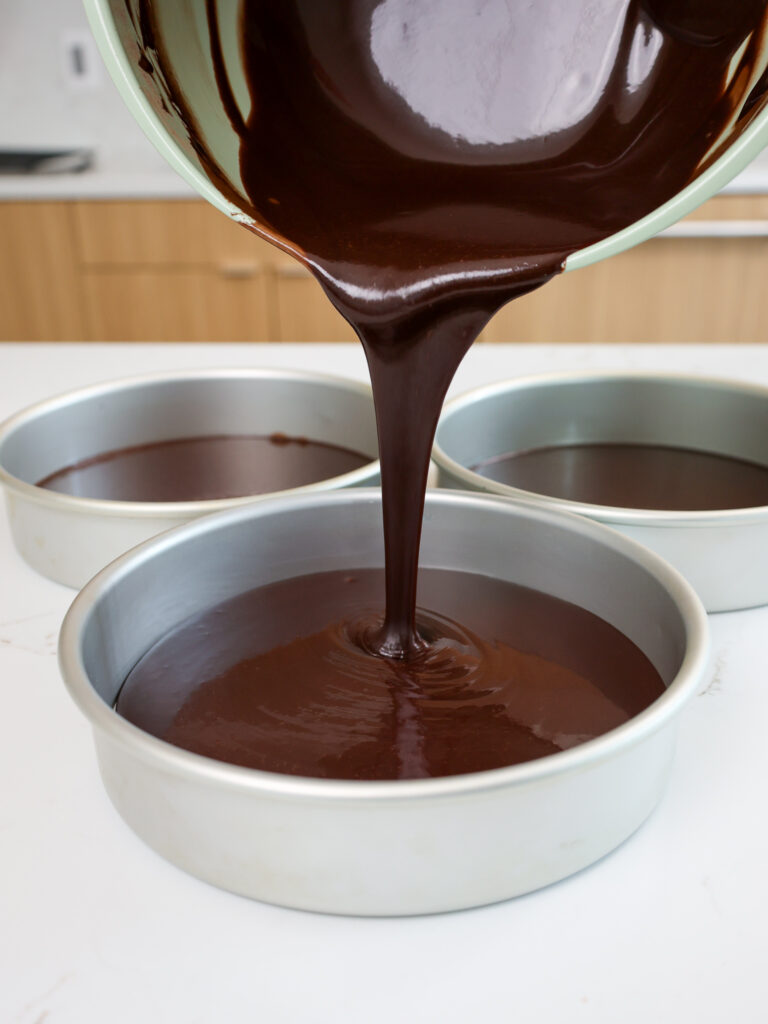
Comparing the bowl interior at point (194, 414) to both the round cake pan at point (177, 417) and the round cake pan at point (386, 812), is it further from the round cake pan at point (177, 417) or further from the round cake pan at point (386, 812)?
the round cake pan at point (386, 812)

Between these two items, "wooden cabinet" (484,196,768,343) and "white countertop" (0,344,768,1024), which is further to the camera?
"wooden cabinet" (484,196,768,343)

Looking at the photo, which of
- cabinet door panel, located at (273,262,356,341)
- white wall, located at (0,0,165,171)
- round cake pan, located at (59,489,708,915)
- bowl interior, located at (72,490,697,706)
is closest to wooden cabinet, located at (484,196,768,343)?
cabinet door panel, located at (273,262,356,341)

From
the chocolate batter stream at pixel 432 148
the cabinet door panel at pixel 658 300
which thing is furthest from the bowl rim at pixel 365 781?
the cabinet door panel at pixel 658 300

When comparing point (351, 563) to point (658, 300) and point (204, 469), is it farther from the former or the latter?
point (658, 300)

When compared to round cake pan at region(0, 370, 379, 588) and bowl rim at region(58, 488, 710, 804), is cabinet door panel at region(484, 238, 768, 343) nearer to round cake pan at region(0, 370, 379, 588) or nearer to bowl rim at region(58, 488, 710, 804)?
round cake pan at region(0, 370, 379, 588)

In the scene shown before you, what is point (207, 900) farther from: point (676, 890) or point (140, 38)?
point (140, 38)

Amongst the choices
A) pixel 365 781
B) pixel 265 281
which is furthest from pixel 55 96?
pixel 365 781

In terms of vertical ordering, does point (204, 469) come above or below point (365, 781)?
below
